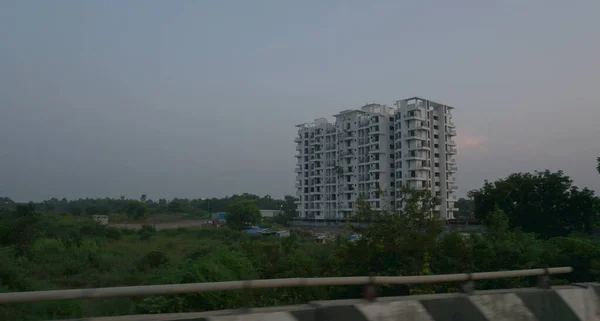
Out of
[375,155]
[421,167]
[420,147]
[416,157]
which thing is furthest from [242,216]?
[420,147]

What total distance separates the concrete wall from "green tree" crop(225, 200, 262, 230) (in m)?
77.3

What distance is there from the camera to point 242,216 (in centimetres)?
8375

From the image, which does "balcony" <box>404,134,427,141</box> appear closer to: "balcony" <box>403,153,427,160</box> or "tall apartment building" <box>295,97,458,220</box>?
"tall apartment building" <box>295,97,458,220</box>

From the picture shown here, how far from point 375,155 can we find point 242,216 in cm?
2628

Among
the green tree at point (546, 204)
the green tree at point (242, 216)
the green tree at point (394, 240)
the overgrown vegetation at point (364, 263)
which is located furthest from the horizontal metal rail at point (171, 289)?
the green tree at point (242, 216)

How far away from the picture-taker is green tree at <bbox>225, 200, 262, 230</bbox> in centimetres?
8275

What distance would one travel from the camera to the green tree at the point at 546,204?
42.1 m

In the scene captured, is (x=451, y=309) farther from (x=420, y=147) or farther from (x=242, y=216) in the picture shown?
(x=242, y=216)

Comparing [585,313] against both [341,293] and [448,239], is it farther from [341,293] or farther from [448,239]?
[448,239]

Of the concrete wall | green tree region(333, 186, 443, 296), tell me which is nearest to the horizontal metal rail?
the concrete wall

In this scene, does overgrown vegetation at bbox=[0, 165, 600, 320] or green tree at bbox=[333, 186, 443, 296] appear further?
green tree at bbox=[333, 186, 443, 296]

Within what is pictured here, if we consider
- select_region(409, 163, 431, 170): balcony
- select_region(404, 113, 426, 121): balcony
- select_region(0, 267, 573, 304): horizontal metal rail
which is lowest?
select_region(0, 267, 573, 304): horizontal metal rail

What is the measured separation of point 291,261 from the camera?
13625 millimetres

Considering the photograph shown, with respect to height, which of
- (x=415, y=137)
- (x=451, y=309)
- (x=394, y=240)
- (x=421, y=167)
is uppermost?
(x=415, y=137)
